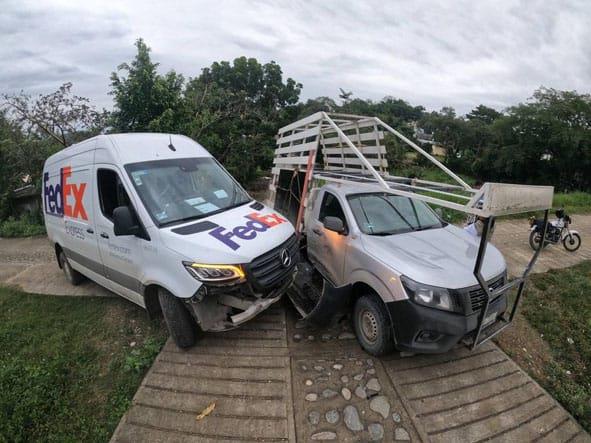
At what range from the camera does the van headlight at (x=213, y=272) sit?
291cm

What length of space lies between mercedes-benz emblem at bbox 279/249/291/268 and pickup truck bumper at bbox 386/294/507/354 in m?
1.12

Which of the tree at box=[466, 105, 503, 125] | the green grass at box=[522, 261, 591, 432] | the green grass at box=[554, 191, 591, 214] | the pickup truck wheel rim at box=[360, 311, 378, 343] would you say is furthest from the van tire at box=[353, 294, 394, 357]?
the tree at box=[466, 105, 503, 125]

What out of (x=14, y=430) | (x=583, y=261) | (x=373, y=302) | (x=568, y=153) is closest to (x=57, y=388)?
Answer: (x=14, y=430)

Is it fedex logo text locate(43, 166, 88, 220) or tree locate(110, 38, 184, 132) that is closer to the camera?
fedex logo text locate(43, 166, 88, 220)

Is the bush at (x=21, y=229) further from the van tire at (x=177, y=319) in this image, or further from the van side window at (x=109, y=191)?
the van tire at (x=177, y=319)

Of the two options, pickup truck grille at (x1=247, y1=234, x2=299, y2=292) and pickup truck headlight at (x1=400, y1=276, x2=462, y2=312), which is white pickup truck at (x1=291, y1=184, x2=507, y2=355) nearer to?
pickup truck headlight at (x1=400, y1=276, x2=462, y2=312)

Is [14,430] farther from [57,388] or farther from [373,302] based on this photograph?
[373,302]

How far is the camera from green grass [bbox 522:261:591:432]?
313cm

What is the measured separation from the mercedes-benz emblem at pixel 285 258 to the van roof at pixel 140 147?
1.85 meters

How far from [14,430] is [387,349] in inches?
136

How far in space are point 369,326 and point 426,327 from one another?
2.40 feet

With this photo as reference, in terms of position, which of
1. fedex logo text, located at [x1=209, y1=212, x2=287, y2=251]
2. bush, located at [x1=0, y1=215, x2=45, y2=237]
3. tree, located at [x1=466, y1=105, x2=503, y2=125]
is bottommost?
bush, located at [x1=0, y1=215, x2=45, y2=237]

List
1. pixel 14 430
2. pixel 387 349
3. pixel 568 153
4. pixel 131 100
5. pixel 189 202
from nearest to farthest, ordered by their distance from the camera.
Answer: pixel 14 430
pixel 387 349
pixel 189 202
pixel 131 100
pixel 568 153

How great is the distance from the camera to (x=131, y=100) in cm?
823
